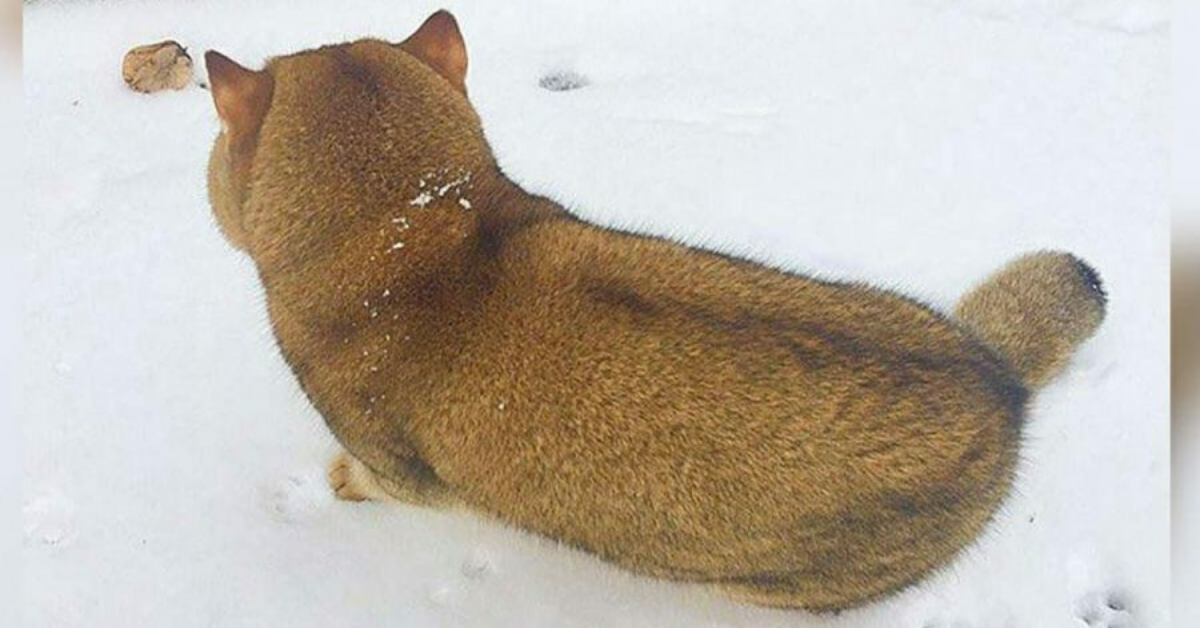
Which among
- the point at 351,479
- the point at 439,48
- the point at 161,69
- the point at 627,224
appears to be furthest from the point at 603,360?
the point at 161,69

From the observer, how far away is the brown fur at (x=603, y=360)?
1466 mm

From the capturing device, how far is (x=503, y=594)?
162cm

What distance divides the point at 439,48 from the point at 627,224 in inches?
15.4

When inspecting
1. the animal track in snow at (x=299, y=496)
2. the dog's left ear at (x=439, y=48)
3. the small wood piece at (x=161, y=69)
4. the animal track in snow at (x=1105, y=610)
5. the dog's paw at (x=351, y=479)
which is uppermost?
the dog's left ear at (x=439, y=48)

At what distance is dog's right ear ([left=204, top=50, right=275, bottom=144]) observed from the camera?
1.63m

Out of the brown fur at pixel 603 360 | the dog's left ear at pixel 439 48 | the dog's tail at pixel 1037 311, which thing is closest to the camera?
the brown fur at pixel 603 360

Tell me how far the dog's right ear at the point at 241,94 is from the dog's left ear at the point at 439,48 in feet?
0.71

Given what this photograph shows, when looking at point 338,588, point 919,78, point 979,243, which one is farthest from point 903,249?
point 338,588

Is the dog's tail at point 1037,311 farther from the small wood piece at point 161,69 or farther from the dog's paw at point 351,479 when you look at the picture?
the small wood piece at point 161,69

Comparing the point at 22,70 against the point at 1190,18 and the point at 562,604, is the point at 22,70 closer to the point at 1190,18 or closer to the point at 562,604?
the point at 562,604

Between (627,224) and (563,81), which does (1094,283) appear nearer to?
(627,224)

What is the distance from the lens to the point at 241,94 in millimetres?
1628

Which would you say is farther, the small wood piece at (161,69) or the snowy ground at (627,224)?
the small wood piece at (161,69)

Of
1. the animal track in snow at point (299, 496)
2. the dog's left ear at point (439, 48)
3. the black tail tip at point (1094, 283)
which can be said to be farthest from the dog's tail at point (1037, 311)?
the animal track in snow at point (299, 496)
